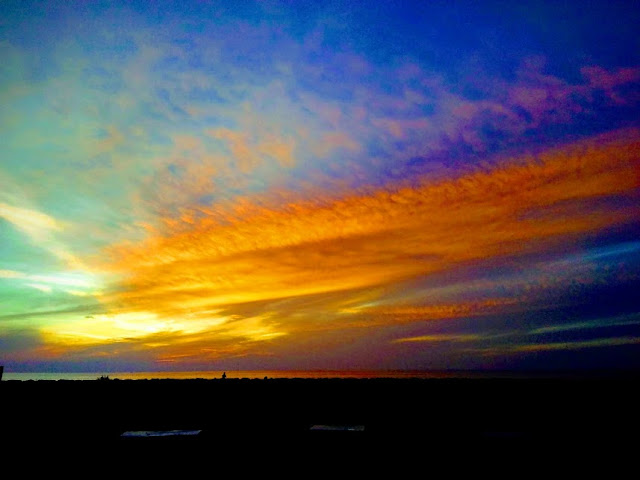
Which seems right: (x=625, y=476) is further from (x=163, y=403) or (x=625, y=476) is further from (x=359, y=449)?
(x=163, y=403)

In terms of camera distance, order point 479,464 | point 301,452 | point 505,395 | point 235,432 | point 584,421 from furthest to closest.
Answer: point 505,395 → point 584,421 → point 235,432 → point 301,452 → point 479,464

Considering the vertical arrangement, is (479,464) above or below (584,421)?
above

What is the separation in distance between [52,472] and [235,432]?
117 inches

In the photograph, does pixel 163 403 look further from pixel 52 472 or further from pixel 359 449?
pixel 359 449

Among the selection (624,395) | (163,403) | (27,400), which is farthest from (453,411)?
(27,400)

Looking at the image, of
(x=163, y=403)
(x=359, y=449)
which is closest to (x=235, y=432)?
(x=359, y=449)

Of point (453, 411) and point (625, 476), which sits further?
point (453, 411)

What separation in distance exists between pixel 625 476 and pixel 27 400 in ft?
89.7

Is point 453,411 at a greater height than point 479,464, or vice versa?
point 479,464

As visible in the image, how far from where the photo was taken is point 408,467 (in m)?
6.34

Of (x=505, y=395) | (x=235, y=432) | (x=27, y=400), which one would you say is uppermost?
(x=235, y=432)

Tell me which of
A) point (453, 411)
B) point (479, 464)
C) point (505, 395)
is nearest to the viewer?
point (479, 464)

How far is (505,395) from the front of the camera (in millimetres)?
Result: 25906

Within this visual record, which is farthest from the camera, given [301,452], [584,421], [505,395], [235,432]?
[505,395]
